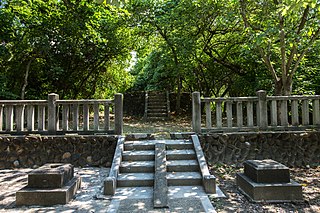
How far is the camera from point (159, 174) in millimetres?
4551

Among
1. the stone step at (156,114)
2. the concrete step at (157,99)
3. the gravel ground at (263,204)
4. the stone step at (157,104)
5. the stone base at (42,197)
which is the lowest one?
the gravel ground at (263,204)

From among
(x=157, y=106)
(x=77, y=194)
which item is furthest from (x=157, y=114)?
(x=77, y=194)

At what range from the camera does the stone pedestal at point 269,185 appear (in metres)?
3.86

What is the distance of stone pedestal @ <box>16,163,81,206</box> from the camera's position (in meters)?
3.80

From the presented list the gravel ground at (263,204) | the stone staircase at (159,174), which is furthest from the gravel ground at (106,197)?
the stone staircase at (159,174)

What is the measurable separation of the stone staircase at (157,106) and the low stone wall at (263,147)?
21.2 ft

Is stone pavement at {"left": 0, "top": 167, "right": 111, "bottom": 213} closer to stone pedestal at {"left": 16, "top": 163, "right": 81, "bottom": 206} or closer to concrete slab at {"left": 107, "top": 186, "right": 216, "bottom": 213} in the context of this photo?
stone pedestal at {"left": 16, "top": 163, "right": 81, "bottom": 206}

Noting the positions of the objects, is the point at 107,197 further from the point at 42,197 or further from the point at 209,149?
the point at 209,149

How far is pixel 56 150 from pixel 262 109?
574 cm

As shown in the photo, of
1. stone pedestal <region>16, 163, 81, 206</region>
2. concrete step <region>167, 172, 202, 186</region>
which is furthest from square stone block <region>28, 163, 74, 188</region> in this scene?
concrete step <region>167, 172, 202, 186</region>

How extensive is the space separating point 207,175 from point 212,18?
7.61 m

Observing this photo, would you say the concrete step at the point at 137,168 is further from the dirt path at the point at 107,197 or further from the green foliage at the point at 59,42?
the green foliage at the point at 59,42

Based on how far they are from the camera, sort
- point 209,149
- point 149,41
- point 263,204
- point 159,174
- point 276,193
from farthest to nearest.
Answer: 1. point 149,41
2. point 209,149
3. point 159,174
4. point 276,193
5. point 263,204

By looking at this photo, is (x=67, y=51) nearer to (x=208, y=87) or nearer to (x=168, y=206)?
(x=208, y=87)
